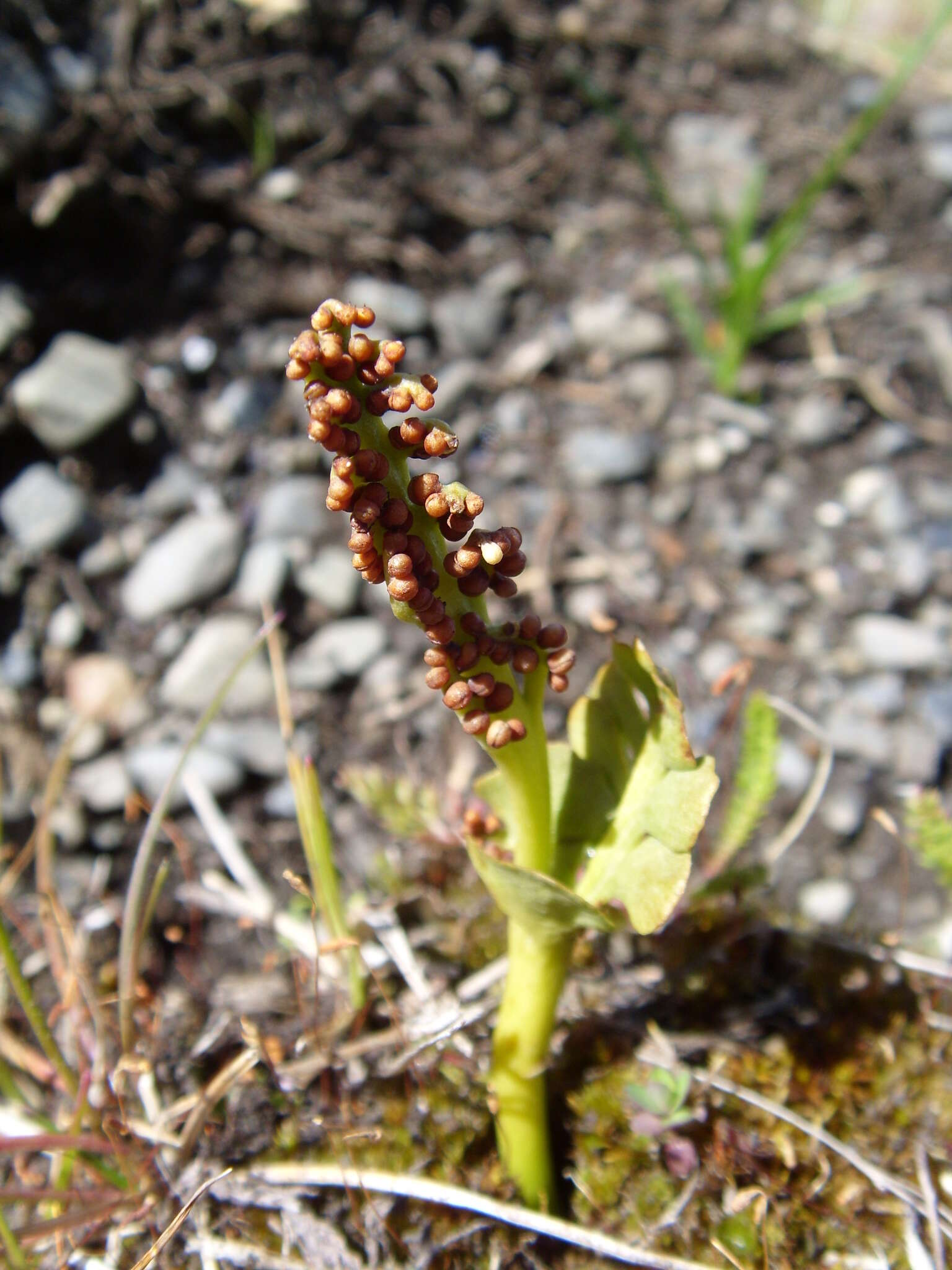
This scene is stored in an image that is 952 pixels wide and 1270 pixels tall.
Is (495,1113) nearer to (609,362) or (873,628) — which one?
(873,628)

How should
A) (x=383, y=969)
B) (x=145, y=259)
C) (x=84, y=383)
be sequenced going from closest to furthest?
(x=383, y=969) → (x=84, y=383) → (x=145, y=259)

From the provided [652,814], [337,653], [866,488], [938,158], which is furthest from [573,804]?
[938,158]

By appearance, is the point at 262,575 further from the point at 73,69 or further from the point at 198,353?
the point at 73,69

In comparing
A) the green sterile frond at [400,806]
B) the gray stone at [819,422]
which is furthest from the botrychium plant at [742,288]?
the green sterile frond at [400,806]

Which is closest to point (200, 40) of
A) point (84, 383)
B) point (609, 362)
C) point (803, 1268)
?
point (84, 383)

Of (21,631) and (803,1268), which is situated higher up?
(21,631)

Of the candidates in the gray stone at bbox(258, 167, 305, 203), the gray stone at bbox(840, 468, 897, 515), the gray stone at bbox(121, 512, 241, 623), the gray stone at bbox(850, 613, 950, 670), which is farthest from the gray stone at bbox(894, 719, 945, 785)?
the gray stone at bbox(258, 167, 305, 203)
